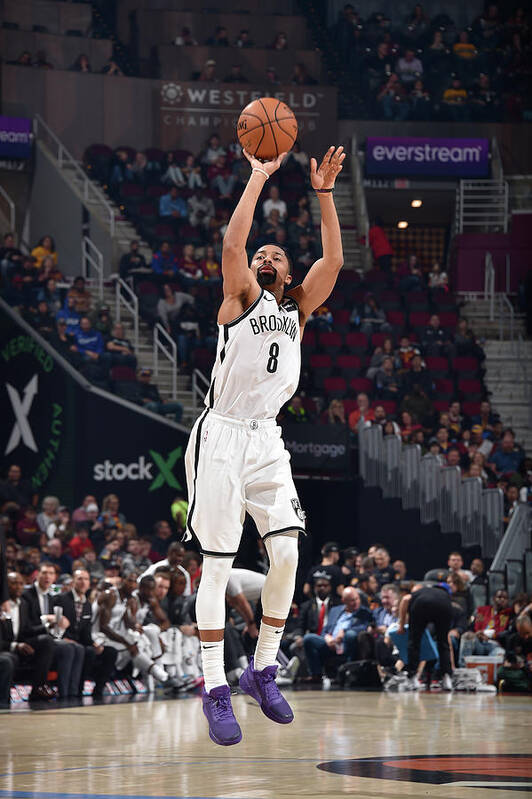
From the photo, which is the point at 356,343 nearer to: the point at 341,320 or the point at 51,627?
the point at 341,320

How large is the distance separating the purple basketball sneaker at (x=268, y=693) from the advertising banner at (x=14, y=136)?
18266mm

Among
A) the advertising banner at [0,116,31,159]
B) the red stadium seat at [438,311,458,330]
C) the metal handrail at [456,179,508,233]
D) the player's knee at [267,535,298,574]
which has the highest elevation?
the advertising banner at [0,116,31,159]

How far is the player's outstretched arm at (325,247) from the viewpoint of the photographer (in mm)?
6461

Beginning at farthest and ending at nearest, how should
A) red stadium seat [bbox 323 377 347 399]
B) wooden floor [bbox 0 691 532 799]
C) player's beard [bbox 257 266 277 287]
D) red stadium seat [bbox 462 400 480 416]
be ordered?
red stadium seat [bbox 462 400 480 416] → red stadium seat [bbox 323 377 347 399] → player's beard [bbox 257 266 277 287] → wooden floor [bbox 0 691 532 799]

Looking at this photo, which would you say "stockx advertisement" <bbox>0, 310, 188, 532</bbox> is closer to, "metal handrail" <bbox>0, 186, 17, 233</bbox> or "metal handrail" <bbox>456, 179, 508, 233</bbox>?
"metal handrail" <bbox>0, 186, 17, 233</bbox>

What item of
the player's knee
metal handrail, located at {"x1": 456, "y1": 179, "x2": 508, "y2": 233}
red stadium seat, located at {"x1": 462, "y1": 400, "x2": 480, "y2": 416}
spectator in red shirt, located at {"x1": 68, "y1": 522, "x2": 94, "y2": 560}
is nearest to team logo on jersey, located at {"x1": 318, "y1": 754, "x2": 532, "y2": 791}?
the player's knee

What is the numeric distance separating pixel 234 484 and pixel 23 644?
19.9ft

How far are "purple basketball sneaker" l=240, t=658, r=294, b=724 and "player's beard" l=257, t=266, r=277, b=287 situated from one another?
193cm

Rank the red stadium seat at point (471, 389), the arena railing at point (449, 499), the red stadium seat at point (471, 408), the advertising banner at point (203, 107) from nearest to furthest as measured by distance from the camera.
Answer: the arena railing at point (449, 499)
the red stadium seat at point (471, 408)
the red stadium seat at point (471, 389)
the advertising banner at point (203, 107)

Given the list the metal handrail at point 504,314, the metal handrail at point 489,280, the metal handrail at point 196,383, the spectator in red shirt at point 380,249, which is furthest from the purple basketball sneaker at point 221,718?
the spectator in red shirt at point 380,249

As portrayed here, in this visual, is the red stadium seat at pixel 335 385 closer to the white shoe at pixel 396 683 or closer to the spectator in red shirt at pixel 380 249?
the spectator in red shirt at pixel 380 249

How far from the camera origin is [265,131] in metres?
6.18

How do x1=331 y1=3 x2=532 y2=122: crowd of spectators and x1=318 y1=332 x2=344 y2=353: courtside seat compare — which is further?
x1=331 y1=3 x2=532 y2=122: crowd of spectators

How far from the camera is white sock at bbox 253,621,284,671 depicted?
634 centimetres
